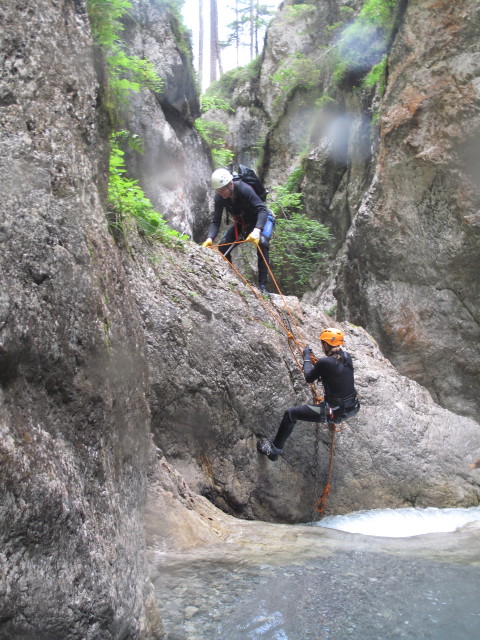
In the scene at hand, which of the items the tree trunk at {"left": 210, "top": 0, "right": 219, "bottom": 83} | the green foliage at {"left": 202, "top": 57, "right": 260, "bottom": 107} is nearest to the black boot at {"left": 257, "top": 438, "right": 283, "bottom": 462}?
the green foliage at {"left": 202, "top": 57, "right": 260, "bottom": 107}

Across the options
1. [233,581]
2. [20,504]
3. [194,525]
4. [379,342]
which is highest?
[20,504]

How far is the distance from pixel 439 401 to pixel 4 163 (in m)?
10.1

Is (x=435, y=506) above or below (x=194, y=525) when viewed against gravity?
below

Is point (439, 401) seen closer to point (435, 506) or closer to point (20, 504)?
point (435, 506)

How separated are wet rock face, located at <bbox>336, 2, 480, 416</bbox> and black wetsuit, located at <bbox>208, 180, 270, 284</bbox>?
3983 mm

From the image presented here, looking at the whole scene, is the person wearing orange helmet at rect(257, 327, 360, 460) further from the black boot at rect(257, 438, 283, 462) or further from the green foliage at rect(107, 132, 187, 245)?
the green foliage at rect(107, 132, 187, 245)

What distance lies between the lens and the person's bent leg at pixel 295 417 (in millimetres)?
7223

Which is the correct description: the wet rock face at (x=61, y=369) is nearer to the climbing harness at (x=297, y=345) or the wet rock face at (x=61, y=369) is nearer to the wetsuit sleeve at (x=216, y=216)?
the climbing harness at (x=297, y=345)

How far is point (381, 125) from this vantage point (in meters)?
11.6

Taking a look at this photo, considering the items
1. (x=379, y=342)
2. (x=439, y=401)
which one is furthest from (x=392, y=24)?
(x=439, y=401)

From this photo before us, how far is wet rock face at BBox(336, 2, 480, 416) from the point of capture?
410 inches

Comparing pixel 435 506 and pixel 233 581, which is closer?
pixel 233 581

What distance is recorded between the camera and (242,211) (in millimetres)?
8672

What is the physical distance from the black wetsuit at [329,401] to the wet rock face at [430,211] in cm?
463
